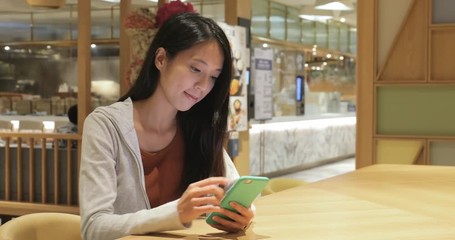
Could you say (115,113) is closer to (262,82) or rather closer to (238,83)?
(238,83)

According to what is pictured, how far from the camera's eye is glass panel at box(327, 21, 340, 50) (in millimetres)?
14336

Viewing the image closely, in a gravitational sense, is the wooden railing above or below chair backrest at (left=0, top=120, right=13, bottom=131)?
below

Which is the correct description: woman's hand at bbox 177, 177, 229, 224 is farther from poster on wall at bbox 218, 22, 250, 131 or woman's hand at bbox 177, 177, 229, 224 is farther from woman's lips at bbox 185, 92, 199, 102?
poster on wall at bbox 218, 22, 250, 131

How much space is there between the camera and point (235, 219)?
159cm

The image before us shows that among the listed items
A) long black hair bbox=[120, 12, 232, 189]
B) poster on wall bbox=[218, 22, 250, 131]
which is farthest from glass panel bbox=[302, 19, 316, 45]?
long black hair bbox=[120, 12, 232, 189]

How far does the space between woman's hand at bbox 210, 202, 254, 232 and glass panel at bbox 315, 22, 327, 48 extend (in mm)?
12284

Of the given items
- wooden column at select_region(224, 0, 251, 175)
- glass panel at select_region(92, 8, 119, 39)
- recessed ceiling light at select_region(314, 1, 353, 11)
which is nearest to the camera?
wooden column at select_region(224, 0, 251, 175)

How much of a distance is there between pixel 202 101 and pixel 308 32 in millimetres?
11250

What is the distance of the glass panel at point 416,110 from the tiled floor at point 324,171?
158 inches

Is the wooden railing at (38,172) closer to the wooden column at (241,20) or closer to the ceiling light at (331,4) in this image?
the wooden column at (241,20)

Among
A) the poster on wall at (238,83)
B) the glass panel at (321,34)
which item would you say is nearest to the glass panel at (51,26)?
the poster on wall at (238,83)

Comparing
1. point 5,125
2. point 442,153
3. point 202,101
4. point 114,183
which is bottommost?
point 442,153

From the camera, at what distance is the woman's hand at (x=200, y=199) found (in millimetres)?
1498

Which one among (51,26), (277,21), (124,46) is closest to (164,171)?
(124,46)
